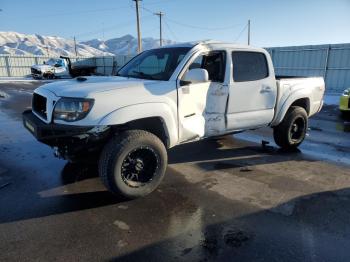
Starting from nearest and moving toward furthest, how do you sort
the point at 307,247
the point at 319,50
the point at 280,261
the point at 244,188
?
the point at 280,261
the point at 307,247
the point at 244,188
the point at 319,50

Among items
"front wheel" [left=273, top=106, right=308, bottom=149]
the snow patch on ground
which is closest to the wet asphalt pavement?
"front wheel" [left=273, top=106, right=308, bottom=149]

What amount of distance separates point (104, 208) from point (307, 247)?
216 cm

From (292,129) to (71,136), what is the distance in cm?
428

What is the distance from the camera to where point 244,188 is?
412 cm

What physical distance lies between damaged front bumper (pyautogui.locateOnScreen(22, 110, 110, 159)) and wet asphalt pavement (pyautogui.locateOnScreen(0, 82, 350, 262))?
65cm

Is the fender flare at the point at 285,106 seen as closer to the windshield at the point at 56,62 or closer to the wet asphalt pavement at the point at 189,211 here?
the wet asphalt pavement at the point at 189,211

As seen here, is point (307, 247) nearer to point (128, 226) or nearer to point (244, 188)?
point (244, 188)

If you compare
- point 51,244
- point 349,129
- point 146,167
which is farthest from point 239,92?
point 349,129

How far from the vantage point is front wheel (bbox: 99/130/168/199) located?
3494mm

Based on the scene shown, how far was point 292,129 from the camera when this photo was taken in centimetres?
596

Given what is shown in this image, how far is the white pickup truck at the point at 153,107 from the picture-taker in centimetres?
344

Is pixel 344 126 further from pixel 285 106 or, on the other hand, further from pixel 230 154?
pixel 230 154

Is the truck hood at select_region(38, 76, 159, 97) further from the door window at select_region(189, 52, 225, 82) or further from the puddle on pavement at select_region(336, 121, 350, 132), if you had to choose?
the puddle on pavement at select_region(336, 121, 350, 132)

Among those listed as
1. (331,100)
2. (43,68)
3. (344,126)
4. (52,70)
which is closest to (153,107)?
(344,126)
